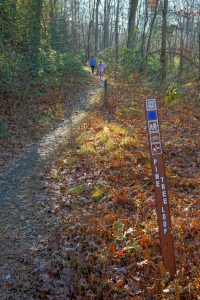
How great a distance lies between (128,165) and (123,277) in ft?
14.6

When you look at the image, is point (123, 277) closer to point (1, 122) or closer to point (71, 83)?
point (1, 122)

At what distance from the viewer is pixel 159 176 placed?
15.0 feet

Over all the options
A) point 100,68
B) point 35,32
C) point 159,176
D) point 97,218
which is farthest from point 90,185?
point 100,68

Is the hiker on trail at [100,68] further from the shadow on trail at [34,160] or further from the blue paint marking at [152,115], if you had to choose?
the blue paint marking at [152,115]

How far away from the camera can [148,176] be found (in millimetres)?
8367

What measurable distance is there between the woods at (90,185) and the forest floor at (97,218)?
23 millimetres

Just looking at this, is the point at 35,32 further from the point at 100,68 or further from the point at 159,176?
the point at 159,176

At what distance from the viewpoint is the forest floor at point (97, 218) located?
4.92 metres

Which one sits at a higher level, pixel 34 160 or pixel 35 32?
pixel 35 32

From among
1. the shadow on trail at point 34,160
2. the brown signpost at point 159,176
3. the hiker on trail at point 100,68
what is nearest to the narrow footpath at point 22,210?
the shadow on trail at point 34,160

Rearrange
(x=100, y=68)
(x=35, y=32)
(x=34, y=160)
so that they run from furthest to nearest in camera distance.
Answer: (x=100, y=68) → (x=35, y=32) → (x=34, y=160)

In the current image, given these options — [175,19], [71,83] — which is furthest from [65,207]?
[175,19]

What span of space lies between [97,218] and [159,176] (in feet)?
8.47

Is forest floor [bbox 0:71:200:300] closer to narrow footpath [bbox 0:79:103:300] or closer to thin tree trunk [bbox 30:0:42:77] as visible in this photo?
narrow footpath [bbox 0:79:103:300]
